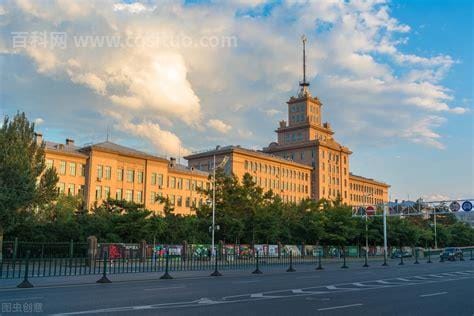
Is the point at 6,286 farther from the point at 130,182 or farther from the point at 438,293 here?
the point at 130,182

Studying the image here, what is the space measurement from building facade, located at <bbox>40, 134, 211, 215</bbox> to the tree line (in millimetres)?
13633

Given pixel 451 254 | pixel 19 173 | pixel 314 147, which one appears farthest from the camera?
pixel 314 147

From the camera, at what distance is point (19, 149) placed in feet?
149

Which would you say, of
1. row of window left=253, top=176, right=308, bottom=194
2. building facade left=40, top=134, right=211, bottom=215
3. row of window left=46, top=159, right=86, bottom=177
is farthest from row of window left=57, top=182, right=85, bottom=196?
row of window left=253, top=176, right=308, bottom=194

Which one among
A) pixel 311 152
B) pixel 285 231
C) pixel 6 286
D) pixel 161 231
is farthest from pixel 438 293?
pixel 311 152

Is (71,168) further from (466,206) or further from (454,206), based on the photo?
(466,206)

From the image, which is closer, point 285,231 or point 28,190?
point 28,190

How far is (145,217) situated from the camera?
157 feet

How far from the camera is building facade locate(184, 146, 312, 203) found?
358 feet

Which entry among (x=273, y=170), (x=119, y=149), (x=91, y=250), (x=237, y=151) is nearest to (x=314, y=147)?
(x=273, y=170)

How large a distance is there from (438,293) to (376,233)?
178ft

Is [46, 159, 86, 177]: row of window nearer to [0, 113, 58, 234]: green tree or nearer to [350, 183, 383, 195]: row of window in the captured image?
[0, 113, 58, 234]: green tree

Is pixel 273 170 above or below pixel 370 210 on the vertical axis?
above

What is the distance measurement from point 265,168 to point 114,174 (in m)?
43.8
